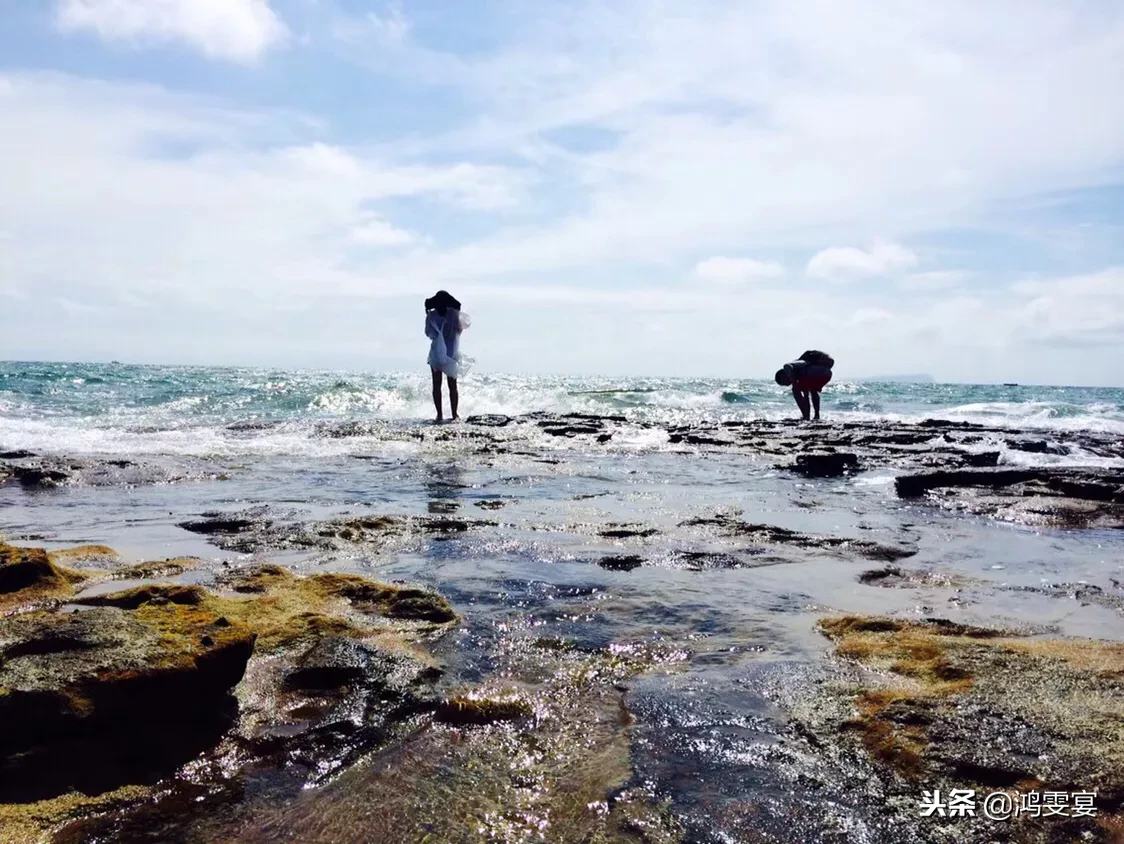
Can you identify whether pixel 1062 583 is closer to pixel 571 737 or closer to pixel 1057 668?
pixel 1057 668

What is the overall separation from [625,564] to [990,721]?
2.58m

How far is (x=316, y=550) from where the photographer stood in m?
5.12

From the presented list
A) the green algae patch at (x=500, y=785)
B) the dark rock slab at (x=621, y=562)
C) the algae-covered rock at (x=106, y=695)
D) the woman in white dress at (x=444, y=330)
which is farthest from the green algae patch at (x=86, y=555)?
the woman in white dress at (x=444, y=330)

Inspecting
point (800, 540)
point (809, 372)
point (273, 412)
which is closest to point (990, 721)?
point (800, 540)

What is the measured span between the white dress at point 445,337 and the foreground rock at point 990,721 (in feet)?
44.1

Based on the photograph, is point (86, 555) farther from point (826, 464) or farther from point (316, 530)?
point (826, 464)

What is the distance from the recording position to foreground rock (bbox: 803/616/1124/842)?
6.87 ft

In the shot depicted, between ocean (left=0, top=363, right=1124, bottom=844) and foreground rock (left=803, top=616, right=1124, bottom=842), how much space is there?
170 mm

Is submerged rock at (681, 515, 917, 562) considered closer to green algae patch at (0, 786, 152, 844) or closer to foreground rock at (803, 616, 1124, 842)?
foreground rock at (803, 616, 1124, 842)

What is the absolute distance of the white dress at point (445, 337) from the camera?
16.0m

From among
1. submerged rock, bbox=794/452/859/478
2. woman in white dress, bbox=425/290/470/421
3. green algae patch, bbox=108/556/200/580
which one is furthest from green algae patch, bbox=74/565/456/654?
woman in white dress, bbox=425/290/470/421

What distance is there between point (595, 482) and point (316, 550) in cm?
420

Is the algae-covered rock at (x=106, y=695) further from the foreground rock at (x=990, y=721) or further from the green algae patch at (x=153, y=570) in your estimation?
the foreground rock at (x=990, y=721)

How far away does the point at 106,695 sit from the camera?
233 centimetres
